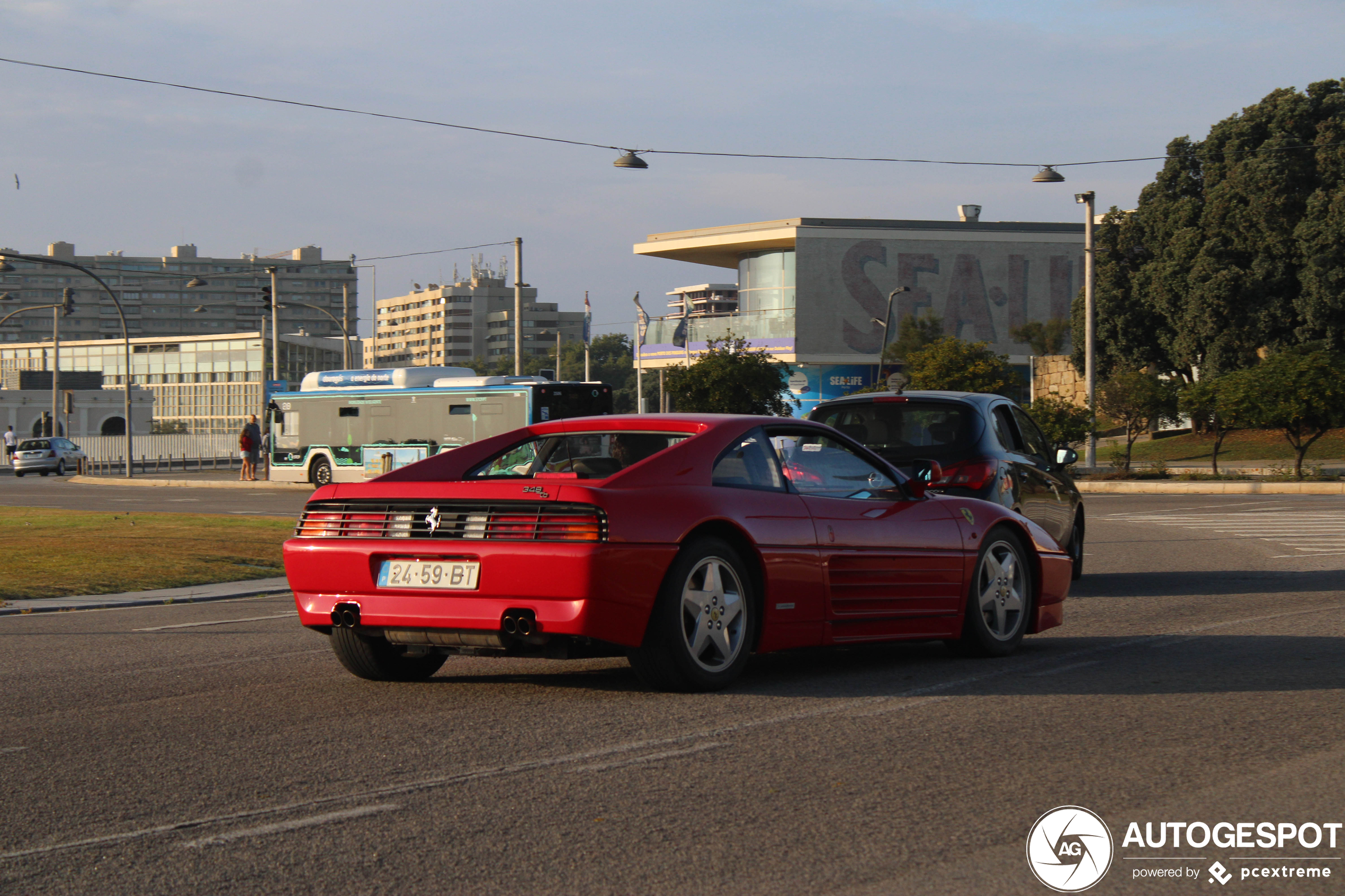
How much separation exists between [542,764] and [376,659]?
7.35 ft

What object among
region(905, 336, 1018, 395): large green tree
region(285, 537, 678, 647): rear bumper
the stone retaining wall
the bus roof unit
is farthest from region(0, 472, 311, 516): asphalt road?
the stone retaining wall

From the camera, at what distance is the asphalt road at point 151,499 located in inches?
1112

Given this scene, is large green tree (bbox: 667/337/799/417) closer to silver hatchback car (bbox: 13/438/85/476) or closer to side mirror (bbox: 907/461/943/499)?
silver hatchback car (bbox: 13/438/85/476)

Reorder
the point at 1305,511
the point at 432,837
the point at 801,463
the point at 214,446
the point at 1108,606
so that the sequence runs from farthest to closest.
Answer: the point at 214,446
the point at 1305,511
the point at 1108,606
the point at 801,463
the point at 432,837

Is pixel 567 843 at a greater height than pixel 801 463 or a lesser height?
lesser

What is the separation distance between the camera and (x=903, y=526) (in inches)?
306

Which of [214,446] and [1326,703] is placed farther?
[214,446]

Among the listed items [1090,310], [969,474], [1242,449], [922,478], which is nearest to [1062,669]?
[922,478]

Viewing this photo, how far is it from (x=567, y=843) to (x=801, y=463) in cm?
361

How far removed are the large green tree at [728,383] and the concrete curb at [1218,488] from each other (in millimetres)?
16330

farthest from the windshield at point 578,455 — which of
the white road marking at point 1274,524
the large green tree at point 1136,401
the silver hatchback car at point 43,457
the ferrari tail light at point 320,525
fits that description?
the silver hatchback car at point 43,457

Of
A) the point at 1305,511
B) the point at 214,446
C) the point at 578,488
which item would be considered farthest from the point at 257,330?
the point at 578,488

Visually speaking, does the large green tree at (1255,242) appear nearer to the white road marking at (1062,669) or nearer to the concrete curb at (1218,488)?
the concrete curb at (1218,488)

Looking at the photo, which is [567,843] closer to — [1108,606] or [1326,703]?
[1326,703]
